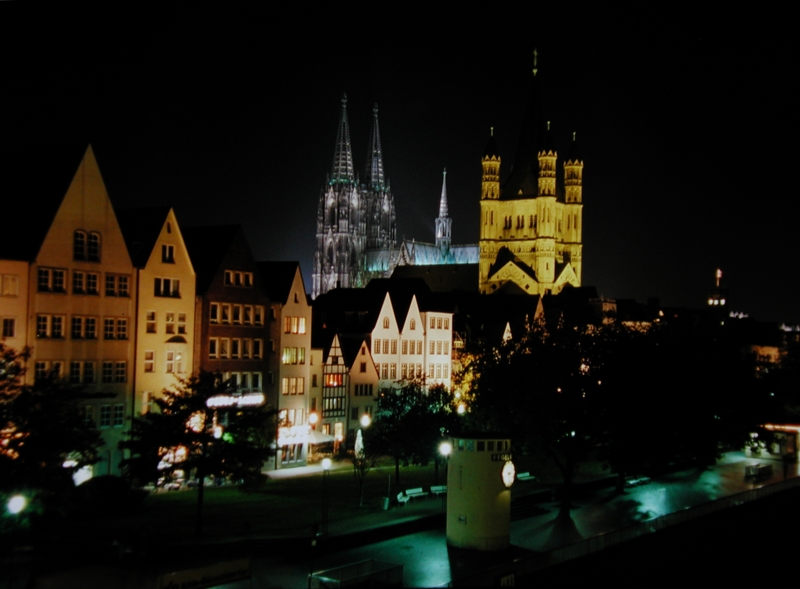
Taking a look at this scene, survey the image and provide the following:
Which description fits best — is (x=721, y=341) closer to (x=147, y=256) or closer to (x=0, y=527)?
(x=147, y=256)

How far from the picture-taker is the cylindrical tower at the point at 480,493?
4875 cm

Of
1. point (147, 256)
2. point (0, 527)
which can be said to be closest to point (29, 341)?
point (147, 256)

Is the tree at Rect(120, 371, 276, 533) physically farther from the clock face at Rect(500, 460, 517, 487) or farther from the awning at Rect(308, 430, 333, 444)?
the awning at Rect(308, 430, 333, 444)

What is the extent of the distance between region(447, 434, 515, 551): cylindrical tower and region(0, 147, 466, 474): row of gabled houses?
1564 cm

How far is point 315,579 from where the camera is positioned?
132 ft

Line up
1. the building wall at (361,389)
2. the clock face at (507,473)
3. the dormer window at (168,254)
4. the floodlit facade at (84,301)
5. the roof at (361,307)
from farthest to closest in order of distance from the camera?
the roof at (361,307) < the building wall at (361,389) < the dormer window at (168,254) < the floodlit facade at (84,301) < the clock face at (507,473)

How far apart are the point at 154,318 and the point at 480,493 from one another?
925 inches

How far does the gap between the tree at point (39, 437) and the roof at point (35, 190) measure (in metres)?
12.4

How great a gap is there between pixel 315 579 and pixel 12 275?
24.5 meters

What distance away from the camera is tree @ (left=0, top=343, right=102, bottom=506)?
130 ft

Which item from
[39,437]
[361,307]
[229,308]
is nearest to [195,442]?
[39,437]

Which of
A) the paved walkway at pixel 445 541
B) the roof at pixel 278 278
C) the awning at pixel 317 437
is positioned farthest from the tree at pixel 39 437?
the roof at pixel 278 278

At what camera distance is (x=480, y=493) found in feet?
161

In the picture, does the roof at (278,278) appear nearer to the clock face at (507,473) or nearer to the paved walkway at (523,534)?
the paved walkway at (523,534)
